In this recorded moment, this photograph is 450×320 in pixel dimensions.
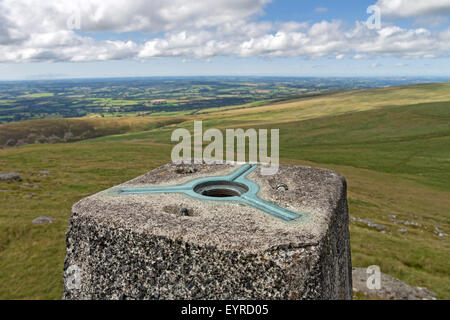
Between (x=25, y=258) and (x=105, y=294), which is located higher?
(x=105, y=294)

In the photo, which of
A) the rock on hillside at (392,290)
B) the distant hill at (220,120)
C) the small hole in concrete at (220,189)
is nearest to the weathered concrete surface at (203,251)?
the small hole in concrete at (220,189)

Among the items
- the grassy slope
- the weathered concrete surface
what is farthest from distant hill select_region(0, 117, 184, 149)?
the weathered concrete surface

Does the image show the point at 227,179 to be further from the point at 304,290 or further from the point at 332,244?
the point at 304,290

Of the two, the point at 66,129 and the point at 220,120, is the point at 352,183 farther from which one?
the point at 66,129

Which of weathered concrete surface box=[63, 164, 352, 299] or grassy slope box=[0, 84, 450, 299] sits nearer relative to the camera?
weathered concrete surface box=[63, 164, 352, 299]

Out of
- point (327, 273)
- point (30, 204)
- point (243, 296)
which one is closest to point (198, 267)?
point (243, 296)

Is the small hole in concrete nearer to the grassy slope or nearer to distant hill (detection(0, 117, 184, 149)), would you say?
the grassy slope
